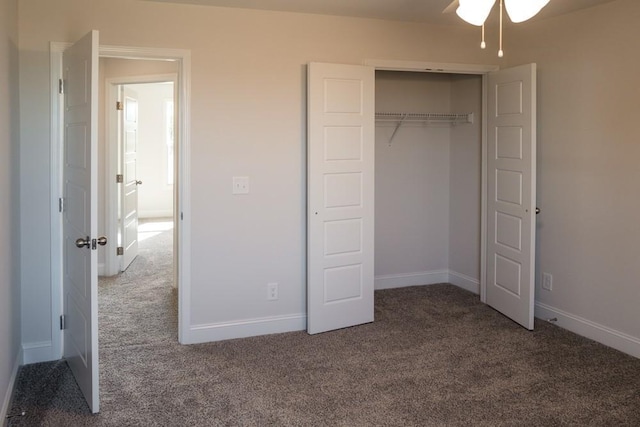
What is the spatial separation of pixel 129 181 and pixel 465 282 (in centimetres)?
393

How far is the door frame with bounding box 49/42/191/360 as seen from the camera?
3.48 metres

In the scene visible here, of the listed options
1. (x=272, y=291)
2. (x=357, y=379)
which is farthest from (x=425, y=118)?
(x=357, y=379)

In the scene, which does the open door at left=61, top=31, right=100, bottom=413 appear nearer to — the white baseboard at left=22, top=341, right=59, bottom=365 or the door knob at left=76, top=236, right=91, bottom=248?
the door knob at left=76, top=236, right=91, bottom=248

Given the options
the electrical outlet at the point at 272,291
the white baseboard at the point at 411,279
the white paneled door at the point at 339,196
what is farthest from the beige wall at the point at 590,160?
the electrical outlet at the point at 272,291

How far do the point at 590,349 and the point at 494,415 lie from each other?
1331 mm

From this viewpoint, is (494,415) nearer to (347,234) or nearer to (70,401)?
(347,234)

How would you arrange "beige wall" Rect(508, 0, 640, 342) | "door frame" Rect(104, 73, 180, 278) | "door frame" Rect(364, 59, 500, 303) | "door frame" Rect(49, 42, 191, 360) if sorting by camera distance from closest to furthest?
"door frame" Rect(49, 42, 191, 360) < "beige wall" Rect(508, 0, 640, 342) < "door frame" Rect(364, 59, 500, 303) < "door frame" Rect(104, 73, 180, 278)

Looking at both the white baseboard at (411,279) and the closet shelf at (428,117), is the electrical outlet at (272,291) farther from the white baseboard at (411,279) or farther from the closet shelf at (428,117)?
the closet shelf at (428,117)

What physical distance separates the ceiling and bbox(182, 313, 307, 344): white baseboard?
229 centimetres

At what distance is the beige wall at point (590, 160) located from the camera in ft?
11.9

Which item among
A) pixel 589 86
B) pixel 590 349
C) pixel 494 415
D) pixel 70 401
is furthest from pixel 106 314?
pixel 589 86

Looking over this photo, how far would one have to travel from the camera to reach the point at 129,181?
6293mm

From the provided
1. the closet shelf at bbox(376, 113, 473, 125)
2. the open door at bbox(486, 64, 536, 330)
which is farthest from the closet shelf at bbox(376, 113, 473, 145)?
the open door at bbox(486, 64, 536, 330)

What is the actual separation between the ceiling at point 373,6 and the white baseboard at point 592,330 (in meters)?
2.27
